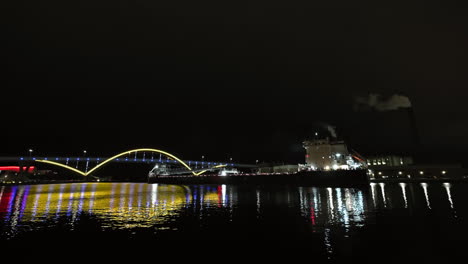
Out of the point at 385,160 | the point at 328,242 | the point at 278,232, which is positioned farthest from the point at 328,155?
the point at 385,160

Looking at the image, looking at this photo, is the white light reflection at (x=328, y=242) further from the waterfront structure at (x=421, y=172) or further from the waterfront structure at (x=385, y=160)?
the waterfront structure at (x=385, y=160)

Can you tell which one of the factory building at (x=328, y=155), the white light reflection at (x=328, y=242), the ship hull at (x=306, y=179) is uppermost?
the factory building at (x=328, y=155)

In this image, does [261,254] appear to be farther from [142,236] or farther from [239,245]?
[142,236]

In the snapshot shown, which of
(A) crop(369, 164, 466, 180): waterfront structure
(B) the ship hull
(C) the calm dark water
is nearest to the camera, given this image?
(C) the calm dark water

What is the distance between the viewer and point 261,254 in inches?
388

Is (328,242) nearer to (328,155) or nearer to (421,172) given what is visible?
(328,155)

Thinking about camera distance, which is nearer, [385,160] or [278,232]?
[278,232]

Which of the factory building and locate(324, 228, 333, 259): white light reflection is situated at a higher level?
the factory building

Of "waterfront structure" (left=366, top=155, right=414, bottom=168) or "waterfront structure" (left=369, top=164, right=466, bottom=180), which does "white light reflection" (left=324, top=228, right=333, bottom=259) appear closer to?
"waterfront structure" (left=369, top=164, right=466, bottom=180)

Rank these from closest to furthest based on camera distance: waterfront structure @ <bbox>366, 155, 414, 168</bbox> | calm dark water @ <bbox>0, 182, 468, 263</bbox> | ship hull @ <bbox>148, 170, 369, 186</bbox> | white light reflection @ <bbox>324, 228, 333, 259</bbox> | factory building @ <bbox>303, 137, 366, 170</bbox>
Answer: white light reflection @ <bbox>324, 228, 333, 259</bbox>, calm dark water @ <bbox>0, 182, 468, 263</bbox>, ship hull @ <bbox>148, 170, 369, 186</bbox>, factory building @ <bbox>303, 137, 366, 170</bbox>, waterfront structure @ <bbox>366, 155, 414, 168</bbox>

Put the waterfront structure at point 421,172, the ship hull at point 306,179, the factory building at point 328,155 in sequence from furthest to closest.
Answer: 1. the waterfront structure at point 421,172
2. the factory building at point 328,155
3. the ship hull at point 306,179

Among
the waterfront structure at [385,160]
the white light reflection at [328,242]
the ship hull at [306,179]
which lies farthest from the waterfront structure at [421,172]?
the white light reflection at [328,242]

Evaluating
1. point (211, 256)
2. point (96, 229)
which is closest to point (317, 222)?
point (211, 256)

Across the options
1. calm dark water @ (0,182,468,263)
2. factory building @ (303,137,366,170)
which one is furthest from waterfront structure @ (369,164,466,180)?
calm dark water @ (0,182,468,263)
